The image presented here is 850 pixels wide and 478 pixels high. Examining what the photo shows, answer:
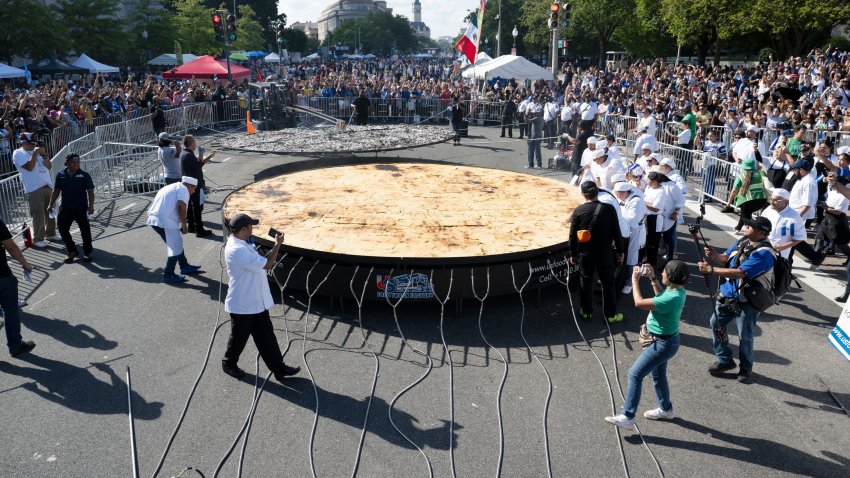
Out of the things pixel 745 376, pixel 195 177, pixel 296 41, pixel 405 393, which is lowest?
pixel 405 393

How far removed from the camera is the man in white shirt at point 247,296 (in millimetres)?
5223

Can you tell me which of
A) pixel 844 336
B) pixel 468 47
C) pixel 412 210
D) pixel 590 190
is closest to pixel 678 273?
pixel 844 336

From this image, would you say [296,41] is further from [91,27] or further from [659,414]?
[659,414]

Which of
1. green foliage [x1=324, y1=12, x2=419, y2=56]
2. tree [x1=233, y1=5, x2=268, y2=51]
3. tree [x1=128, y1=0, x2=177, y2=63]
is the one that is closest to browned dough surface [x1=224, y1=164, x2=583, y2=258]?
tree [x1=128, y1=0, x2=177, y2=63]

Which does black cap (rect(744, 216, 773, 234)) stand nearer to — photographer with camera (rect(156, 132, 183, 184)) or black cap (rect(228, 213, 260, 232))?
black cap (rect(228, 213, 260, 232))

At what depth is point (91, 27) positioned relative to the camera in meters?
39.3

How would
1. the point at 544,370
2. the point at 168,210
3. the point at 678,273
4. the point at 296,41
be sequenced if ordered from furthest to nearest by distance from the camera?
the point at 296,41 → the point at 168,210 → the point at 544,370 → the point at 678,273

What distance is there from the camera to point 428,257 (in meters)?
6.92

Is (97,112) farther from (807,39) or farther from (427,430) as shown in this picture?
(807,39)

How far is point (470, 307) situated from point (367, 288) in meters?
1.39

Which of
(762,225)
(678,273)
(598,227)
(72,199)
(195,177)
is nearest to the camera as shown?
(678,273)

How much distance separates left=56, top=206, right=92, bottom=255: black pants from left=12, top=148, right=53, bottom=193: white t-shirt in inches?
52.2

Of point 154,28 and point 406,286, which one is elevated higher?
point 154,28

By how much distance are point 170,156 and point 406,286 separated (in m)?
6.10
